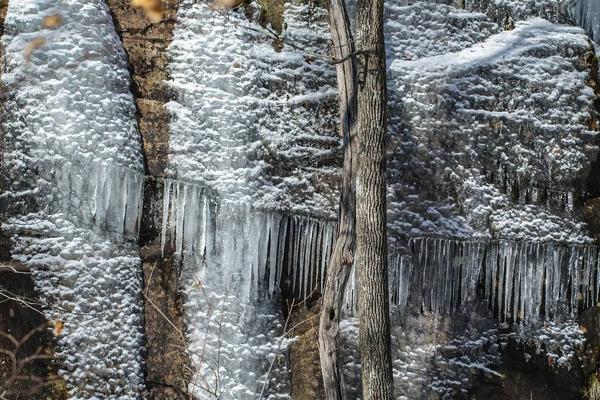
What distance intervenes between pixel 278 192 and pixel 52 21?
204 centimetres

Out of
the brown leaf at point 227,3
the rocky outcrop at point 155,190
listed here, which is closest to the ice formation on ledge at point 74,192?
the rocky outcrop at point 155,190

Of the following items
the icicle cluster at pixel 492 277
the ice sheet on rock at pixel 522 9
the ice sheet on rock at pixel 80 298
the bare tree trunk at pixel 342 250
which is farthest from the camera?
the ice sheet on rock at pixel 522 9

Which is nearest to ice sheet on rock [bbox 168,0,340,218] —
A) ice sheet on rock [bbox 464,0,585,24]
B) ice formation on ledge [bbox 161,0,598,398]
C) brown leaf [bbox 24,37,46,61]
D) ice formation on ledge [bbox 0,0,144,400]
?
ice formation on ledge [bbox 161,0,598,398]

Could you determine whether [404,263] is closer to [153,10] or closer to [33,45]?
[153,10]

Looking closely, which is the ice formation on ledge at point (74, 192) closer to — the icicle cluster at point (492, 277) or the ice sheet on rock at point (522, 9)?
the icicle cluster at point (492, 277)

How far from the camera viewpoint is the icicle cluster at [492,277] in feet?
18.3

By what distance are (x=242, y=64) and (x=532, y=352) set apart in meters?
3.10

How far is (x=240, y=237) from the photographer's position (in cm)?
542

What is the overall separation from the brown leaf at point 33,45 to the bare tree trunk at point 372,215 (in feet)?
7.51

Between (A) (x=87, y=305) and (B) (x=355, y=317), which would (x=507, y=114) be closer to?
(B) (x=355, y=317)

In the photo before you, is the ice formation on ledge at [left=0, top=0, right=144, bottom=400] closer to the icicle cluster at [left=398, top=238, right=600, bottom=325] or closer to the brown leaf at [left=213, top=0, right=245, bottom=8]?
the brown leaf at [left=213, top=0, right=245, bottom=8]

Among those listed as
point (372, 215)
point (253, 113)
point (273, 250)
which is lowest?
point (273, 250)

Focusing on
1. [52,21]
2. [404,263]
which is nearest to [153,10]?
[52,21]

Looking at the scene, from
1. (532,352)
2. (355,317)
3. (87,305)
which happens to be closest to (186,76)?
(87,305)
